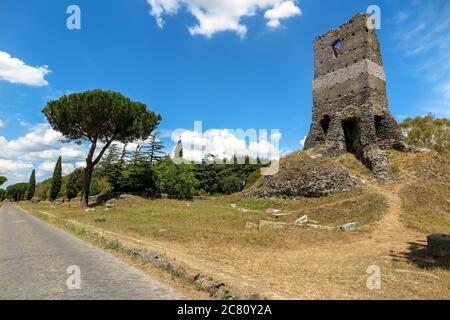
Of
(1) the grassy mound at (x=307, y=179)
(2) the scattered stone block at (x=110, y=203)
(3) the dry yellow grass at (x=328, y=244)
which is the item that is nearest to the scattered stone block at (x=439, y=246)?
(3) the dry yellow grass at (x=328, y=244)

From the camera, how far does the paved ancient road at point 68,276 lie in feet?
20.8

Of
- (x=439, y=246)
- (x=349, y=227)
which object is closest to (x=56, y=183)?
(x=349, y=227)

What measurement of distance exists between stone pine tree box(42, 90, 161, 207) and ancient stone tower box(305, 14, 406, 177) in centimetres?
1848

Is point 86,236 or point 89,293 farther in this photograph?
point 86,236

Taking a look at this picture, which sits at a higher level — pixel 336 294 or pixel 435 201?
pixel 435 201

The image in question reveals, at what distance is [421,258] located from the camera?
1097 cm

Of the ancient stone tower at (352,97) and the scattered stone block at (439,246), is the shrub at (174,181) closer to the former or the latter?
the ancient stone tower at (352,97)

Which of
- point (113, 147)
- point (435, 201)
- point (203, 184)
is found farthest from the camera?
point (203, 184)

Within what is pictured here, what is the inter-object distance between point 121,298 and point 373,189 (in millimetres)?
21684

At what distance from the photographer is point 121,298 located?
6.05 metres

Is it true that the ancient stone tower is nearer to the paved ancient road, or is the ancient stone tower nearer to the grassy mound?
the grassy mound

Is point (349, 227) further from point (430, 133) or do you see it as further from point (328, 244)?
point (430, 133)
